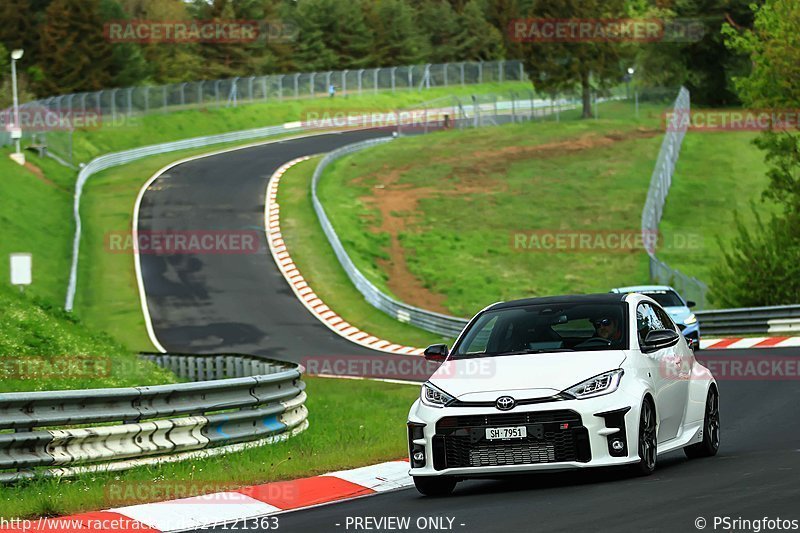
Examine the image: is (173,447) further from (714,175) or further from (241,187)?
(714,175)

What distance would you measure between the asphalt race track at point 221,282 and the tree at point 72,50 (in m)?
25.9

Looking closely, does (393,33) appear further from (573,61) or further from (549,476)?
(549,476)

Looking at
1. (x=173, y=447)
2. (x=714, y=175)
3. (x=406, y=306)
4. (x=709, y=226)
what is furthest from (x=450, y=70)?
(x=173, y=447)

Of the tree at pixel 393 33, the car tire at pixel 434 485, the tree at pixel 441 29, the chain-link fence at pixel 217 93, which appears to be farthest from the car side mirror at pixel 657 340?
the tree at pixel 441 29

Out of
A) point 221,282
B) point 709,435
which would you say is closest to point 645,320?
point 709,435

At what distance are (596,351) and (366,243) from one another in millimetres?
41615

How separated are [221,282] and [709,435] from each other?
34.3m

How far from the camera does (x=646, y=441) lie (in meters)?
10.9

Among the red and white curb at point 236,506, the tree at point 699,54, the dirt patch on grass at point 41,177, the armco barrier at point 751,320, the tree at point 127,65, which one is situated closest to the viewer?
the red and white curb at point 236,506

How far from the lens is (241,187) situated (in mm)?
61875

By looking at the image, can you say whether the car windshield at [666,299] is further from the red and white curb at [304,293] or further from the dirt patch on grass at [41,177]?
the dirt patch on grass at [41,177]

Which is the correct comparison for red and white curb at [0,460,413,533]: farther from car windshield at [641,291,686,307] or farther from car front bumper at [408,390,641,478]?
car windshield at [641,291,686,307]

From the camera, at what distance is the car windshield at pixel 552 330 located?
1142cm

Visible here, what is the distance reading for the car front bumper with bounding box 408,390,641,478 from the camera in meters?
10.3
